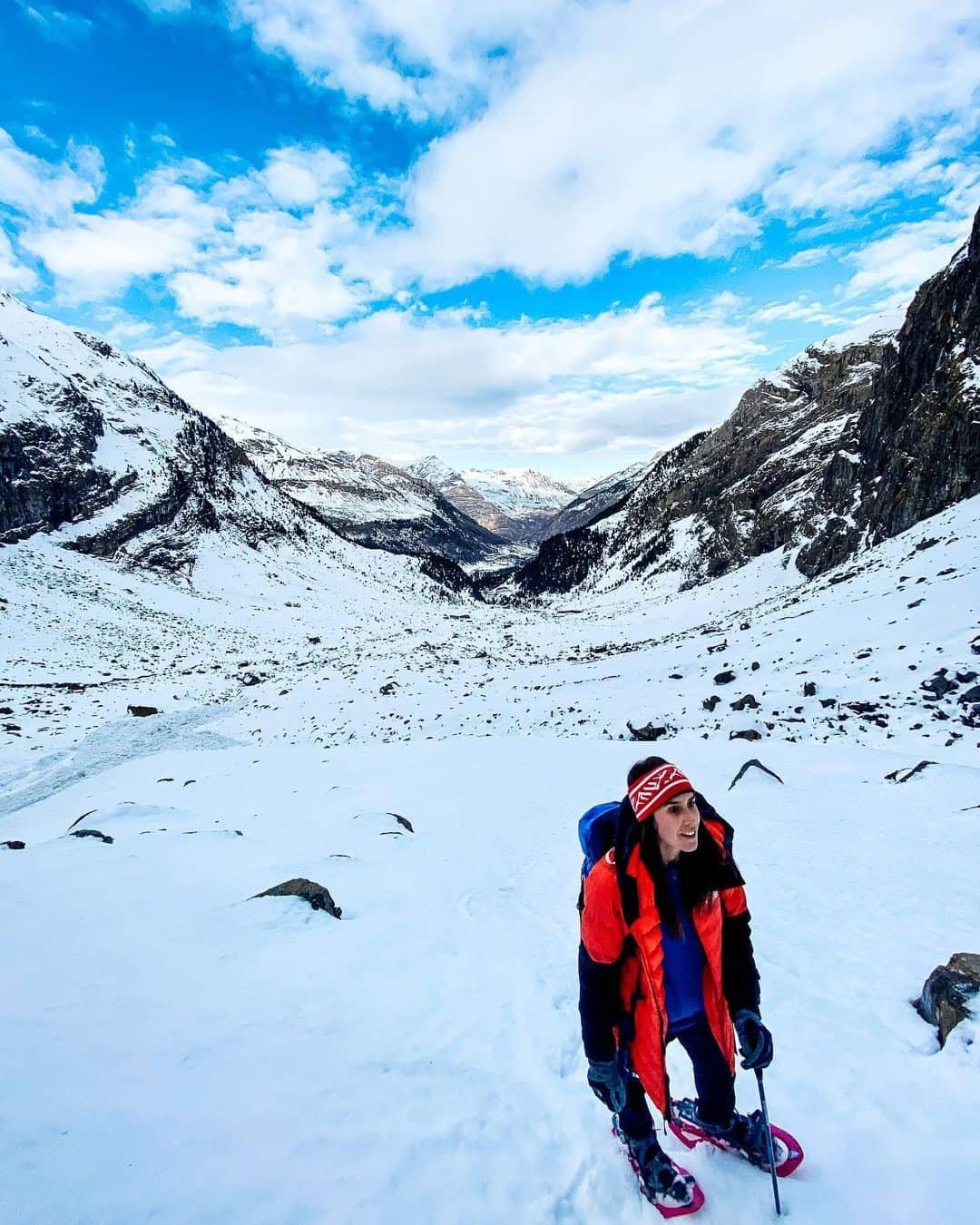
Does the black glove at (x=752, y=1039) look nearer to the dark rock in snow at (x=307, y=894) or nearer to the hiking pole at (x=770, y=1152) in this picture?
the hiking pole at (x=770, y=1152)

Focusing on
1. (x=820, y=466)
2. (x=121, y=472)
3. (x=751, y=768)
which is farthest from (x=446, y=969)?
(x=121, y=472)

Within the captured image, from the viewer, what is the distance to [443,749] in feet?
59.7

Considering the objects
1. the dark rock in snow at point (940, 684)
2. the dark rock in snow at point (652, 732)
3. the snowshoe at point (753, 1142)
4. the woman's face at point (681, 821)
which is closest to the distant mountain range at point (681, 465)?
the dark rock in snow at point (940, 684)

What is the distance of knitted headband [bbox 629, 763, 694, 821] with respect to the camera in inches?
110

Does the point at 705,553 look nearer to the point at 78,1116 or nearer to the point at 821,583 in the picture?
the point at 821,583

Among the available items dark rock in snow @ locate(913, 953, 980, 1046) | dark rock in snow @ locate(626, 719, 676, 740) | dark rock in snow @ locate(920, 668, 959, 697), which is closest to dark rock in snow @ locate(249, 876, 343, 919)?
dark rock in snow @ locate(913, 953, 980, 1046)

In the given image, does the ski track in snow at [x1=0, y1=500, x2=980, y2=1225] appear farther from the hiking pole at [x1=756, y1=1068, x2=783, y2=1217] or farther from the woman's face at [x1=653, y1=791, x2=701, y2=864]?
the woman's face at [x1=653, y1=791, x2=701, y2=864]

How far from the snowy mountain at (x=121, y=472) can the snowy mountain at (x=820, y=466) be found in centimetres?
4729

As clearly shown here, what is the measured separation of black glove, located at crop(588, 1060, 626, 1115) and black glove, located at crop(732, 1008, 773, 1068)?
2.28 ft

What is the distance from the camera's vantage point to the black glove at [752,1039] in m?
3.13

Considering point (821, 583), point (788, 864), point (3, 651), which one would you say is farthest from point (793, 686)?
point (3, 651)

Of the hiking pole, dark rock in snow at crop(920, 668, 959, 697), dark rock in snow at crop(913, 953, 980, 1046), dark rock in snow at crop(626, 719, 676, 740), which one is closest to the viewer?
the hiking pole

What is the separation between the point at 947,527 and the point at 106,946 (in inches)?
1296

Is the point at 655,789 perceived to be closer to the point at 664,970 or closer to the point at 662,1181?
the point at 664,970
